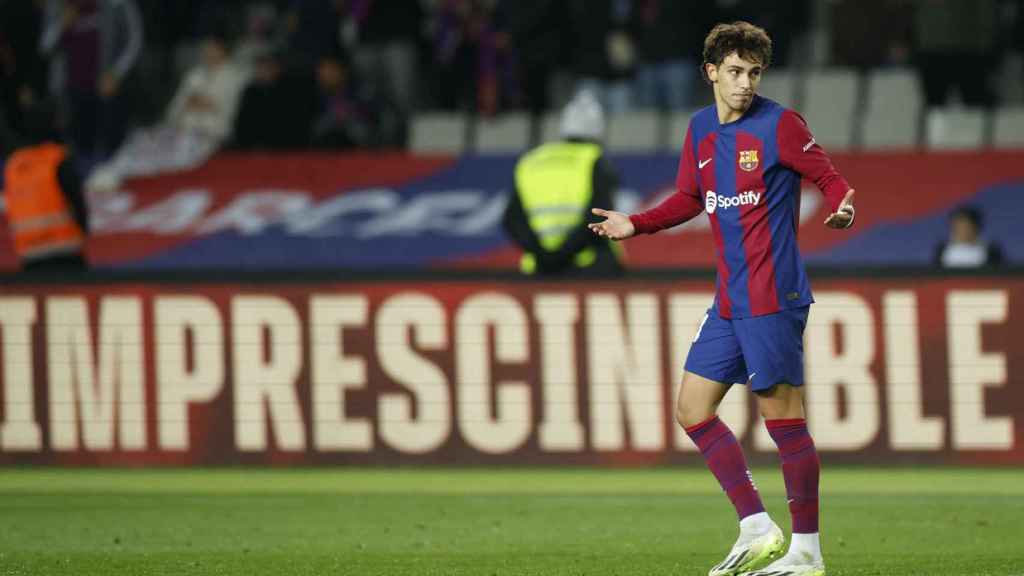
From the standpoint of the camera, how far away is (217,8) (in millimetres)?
18422

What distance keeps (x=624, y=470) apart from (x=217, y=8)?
28.2 feet

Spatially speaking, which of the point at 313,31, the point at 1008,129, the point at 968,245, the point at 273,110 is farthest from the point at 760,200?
the point at 313,31

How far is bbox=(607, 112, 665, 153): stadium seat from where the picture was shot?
16562 mm

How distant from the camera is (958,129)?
1616 centimetres

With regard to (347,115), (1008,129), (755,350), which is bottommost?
(755,350)

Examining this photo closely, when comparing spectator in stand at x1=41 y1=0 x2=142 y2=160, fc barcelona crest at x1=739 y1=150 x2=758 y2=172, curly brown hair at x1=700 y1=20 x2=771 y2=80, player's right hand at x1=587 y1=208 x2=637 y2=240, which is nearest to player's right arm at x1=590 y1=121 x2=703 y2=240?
player's right hand at x1=587 y1=208 x2=637 y2=240

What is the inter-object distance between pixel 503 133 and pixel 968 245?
469cm

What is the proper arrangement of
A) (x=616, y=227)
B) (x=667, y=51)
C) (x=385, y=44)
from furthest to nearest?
(x=385, y=44)
(x=667, y=51)
(x=616, y=227)

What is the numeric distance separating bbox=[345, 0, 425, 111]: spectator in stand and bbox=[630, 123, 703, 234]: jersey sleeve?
34.7 ft

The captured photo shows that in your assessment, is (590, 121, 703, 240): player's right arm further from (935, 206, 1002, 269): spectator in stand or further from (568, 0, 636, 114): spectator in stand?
(568, 0, 636, 114): spectator in stand

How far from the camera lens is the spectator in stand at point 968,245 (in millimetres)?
13773

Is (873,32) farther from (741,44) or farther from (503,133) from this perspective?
(741,44)

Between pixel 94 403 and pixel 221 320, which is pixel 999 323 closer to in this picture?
pixel 221 320

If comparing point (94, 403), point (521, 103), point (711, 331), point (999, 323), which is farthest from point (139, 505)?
point (521, 103)
